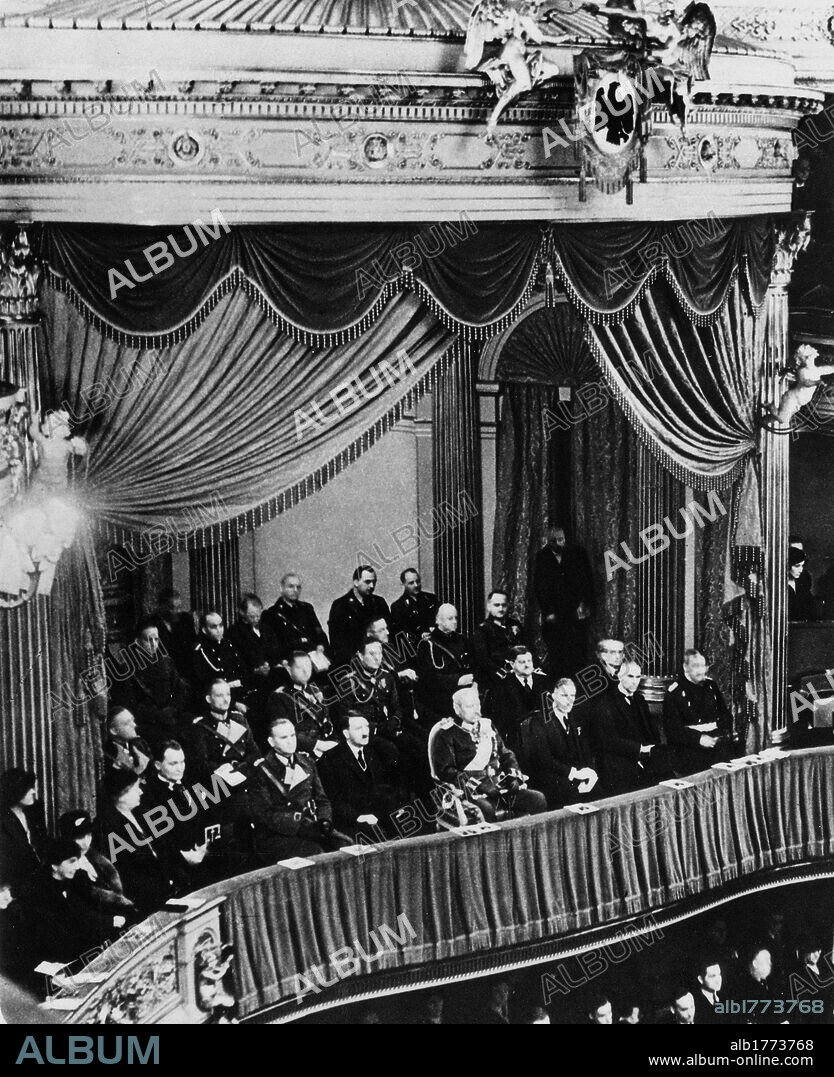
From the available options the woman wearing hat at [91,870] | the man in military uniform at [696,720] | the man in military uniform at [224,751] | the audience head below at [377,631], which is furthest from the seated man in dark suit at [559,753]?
the woman wearing hat at [91,870]

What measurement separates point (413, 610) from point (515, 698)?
2.45ft

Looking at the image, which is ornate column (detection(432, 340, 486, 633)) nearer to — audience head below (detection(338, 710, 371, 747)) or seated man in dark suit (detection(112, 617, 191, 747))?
audience head below (detection(338, 710, 371, 747))

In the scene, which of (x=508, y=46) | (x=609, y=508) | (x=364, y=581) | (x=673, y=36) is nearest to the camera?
(x=508, y=46)

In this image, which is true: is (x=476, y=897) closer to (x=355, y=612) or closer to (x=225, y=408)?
(x=355, y=612)

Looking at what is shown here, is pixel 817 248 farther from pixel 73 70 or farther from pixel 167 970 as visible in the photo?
pixel 167 970

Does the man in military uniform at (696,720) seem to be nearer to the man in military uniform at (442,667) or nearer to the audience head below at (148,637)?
the man in military uniform at (442,667)

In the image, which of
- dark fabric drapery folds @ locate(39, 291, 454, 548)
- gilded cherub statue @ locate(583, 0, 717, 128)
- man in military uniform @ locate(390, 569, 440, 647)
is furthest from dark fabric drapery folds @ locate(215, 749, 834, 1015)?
gilded cherub statue @ locate(583, 0, 717, 128)

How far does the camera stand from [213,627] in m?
7.55

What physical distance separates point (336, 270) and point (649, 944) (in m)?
3.65

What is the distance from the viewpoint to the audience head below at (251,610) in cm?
770

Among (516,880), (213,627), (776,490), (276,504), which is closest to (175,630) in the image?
(213,627)

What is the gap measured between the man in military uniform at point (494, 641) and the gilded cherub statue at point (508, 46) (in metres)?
2.64

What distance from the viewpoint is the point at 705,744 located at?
812cm

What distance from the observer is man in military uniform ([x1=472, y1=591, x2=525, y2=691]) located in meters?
7.95
